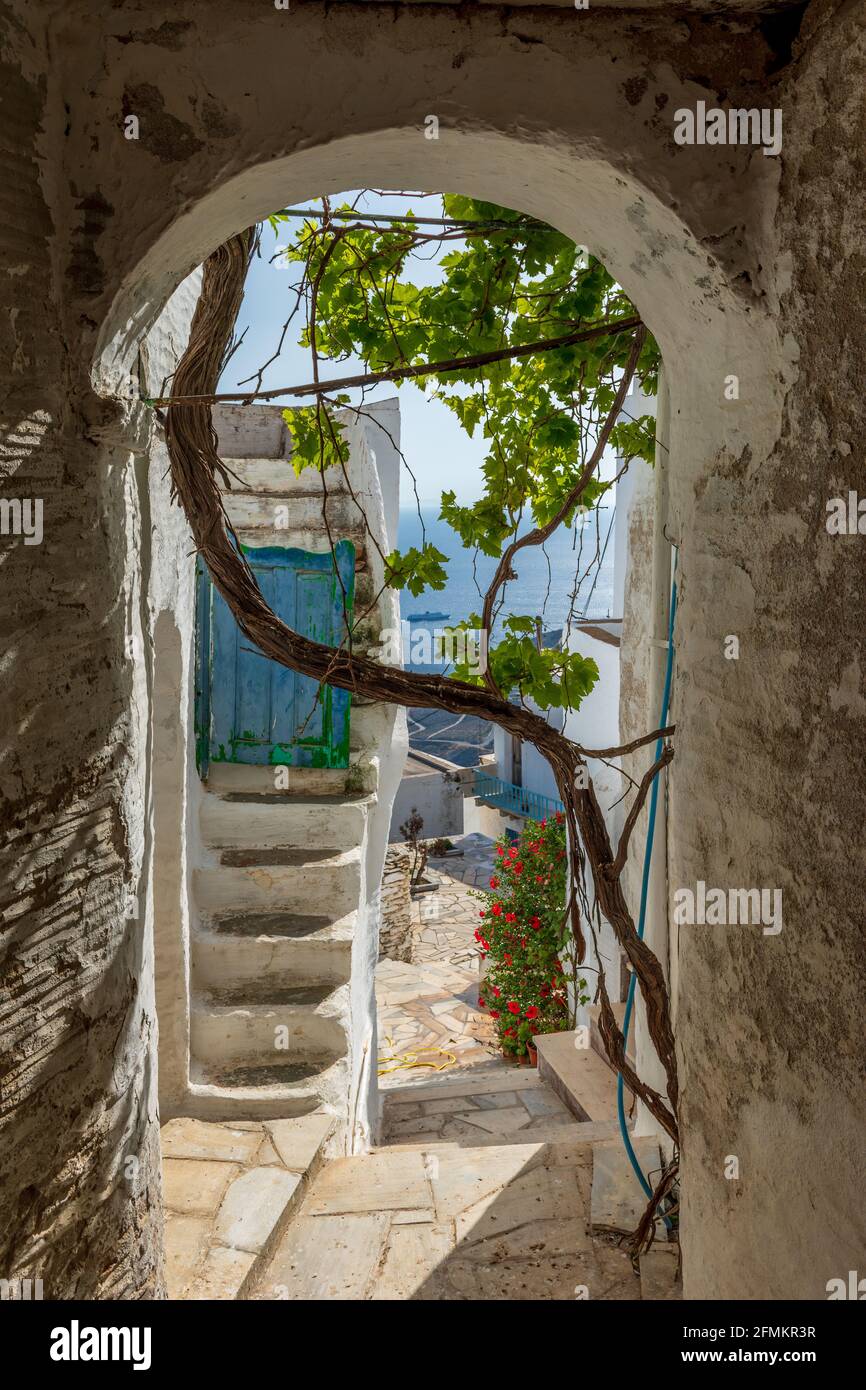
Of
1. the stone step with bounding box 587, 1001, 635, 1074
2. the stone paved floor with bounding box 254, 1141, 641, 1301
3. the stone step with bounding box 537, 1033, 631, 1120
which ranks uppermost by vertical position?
the stone paved floor with bounding box 254, 1141, 641, 1301

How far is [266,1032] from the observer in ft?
14.4

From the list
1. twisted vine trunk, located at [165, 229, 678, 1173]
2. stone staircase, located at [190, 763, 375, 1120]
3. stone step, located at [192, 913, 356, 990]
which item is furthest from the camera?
stone step, located at [192, 913, 356, 990]

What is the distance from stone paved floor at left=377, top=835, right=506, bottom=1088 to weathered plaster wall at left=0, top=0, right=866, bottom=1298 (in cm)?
639

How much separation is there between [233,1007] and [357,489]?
113 inches

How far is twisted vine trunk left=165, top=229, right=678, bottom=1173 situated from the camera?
2.69 meters

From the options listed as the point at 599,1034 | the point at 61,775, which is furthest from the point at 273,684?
the point at 61,775

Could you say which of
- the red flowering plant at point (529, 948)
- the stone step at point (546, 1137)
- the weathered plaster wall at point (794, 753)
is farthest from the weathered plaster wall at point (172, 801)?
the red flowering plant at point (529, 948)

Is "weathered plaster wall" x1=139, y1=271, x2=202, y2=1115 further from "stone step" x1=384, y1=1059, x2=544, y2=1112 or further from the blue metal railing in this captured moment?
the blue metal railing

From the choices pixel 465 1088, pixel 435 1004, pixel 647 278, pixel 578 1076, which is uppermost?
pixel 647 278

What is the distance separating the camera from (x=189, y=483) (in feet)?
9.22

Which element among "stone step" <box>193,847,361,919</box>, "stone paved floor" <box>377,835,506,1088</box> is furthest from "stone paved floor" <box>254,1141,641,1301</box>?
"stone paved floor" <box>377,835,506,1088</box>

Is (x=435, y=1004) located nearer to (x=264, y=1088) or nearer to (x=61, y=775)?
(x=264, y=1088)

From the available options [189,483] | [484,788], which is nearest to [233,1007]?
[189,483]

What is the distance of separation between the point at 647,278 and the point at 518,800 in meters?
18.3
